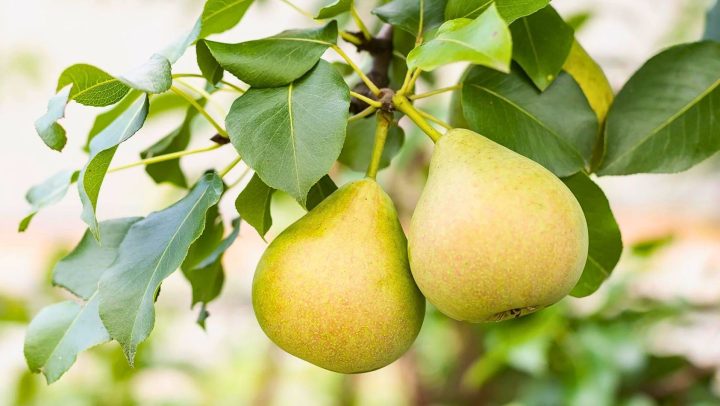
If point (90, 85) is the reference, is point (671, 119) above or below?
below

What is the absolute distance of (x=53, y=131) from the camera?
55 centimetres

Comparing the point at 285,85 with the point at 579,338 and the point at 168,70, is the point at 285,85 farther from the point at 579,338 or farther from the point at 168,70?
the point at 579,338

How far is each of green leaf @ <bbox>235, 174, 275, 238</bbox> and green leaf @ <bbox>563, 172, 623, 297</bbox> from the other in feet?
0.84

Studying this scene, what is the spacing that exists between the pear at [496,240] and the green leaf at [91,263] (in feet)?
0.98

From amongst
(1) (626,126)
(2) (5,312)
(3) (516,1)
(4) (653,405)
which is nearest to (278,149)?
(3) (516,1)

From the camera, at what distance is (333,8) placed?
0.63 meters

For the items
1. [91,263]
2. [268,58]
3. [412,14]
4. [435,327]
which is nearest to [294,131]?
[268,58]

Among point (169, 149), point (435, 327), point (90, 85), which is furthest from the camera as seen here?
point (435, 327)

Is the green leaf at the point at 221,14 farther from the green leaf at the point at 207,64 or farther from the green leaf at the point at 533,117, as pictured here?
the green leaf at the point at 533,117

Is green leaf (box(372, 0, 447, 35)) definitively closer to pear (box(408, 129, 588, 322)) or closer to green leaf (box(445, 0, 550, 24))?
green leaf (box(445, 0, 550, 24))

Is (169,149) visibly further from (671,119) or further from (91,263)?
(671,119)

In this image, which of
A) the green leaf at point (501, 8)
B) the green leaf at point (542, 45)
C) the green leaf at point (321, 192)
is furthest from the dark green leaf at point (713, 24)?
the green leaf at point (321, 192)

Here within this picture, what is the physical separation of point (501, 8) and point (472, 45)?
0.13 m

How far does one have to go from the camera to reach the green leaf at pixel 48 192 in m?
0.70
